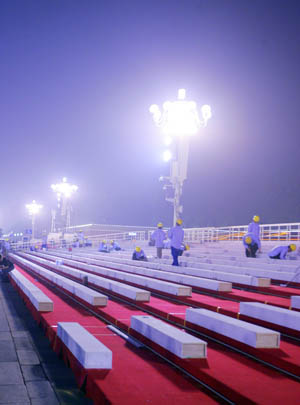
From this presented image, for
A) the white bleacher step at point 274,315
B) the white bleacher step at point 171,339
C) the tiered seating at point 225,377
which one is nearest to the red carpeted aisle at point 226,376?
the tiered seating at point 225,377

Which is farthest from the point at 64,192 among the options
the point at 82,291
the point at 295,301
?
the point at 295,301

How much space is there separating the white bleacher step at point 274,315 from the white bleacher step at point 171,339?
1668 mm

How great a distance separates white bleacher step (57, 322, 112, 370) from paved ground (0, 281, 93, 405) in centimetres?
32

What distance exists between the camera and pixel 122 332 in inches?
286

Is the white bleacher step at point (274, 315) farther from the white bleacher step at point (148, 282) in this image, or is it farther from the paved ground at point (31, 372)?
the paved ground at point (31, 372)

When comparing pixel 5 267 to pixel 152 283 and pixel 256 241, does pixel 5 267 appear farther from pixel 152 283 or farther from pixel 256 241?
pixel 256 241

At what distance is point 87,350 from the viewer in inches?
194

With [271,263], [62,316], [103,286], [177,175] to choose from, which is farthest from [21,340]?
[177,175]

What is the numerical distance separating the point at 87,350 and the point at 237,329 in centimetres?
213

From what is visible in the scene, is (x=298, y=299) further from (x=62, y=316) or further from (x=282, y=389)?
(x=62, y=316)

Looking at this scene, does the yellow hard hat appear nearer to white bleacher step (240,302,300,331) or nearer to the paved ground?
white bleacher step (240,302,300,331)

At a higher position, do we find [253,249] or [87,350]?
[253,249]

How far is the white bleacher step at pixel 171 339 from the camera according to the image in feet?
17.1

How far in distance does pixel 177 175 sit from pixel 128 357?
2019 cm
